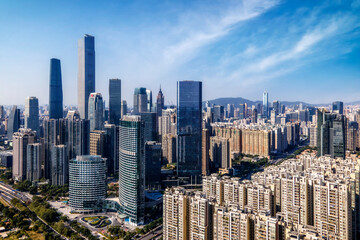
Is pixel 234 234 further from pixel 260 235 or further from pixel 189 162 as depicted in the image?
pixel 189 162

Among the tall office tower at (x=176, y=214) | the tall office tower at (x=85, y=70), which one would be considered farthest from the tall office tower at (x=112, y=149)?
the tall office tower at (x=85, y=70)

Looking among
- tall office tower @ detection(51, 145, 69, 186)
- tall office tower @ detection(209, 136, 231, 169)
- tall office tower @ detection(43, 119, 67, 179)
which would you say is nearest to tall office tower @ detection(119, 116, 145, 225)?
tall office tower @ detection(51, 145, 69, 186)

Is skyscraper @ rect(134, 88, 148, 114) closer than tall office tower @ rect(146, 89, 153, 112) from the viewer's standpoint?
Yes

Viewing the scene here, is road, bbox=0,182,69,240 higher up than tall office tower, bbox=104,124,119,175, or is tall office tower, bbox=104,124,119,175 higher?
tall office tower, bbox=104,124,119,175

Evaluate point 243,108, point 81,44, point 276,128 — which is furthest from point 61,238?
point 243,108

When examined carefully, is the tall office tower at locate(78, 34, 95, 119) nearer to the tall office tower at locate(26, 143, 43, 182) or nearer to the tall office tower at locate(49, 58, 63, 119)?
the tall office tower at locate(49, 58, 63, 119)

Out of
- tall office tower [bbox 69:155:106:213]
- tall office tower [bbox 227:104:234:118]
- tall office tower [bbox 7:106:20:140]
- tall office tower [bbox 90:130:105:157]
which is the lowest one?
tall office tower [bbox 69:155:106:213]
